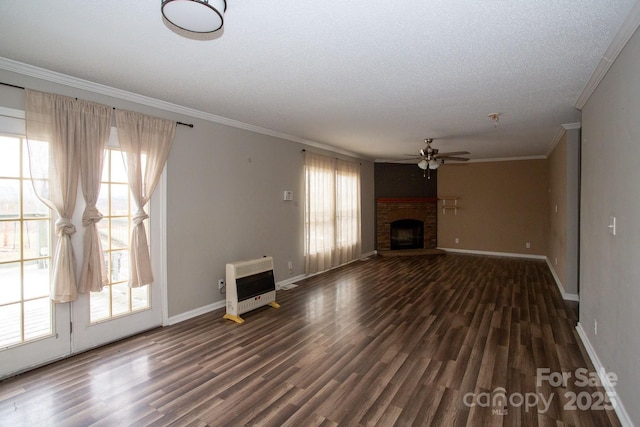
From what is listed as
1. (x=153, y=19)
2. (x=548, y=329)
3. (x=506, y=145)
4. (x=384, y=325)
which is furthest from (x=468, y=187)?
(x=153, y=19)

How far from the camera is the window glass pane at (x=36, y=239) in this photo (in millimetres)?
2703

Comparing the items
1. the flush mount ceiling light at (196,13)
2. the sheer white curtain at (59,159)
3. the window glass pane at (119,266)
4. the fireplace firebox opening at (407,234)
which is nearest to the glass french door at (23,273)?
the sheer white curtain at (59,159)

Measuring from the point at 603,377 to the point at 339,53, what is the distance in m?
3.17

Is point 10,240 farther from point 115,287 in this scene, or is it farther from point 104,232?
point 115,287

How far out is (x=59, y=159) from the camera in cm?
279

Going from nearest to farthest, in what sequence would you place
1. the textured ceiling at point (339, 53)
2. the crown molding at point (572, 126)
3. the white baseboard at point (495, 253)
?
the textured ceiling at point (339, 53), the crown molding at point (572, 126), the white baseboard at point (495, 253)

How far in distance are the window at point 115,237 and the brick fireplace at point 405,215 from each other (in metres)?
6.25

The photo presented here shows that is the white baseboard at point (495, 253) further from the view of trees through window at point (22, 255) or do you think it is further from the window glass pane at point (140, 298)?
the view of trees through window at point (22, 255)

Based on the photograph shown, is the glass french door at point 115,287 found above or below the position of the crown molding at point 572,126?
below

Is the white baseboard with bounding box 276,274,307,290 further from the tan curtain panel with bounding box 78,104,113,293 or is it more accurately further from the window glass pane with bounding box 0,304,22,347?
the window glass pane with bounding box 0,304,22,347

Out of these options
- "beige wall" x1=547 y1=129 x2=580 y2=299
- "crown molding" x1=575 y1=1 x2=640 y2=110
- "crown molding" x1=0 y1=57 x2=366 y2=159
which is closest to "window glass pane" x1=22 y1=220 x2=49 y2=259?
"crown molding" x1=0 y1=57 x2=366 y2=159

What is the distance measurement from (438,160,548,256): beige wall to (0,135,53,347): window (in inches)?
329

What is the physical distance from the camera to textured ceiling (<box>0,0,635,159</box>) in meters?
1.86

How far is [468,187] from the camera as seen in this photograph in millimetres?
8484
